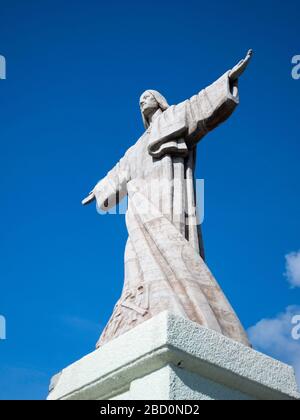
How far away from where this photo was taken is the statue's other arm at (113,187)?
7.04 m

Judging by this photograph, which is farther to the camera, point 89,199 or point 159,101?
point 89,199

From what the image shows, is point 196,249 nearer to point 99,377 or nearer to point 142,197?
point 142,197

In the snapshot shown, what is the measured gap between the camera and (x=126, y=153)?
7324 millimetres

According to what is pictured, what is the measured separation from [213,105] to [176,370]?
12.4 feet

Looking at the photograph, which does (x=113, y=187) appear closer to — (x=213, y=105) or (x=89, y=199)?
(x=89, y=199)


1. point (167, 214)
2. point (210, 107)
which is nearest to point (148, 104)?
point (210, 107)

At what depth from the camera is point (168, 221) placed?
555cm

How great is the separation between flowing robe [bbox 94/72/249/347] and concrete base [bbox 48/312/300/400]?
1.98 ft

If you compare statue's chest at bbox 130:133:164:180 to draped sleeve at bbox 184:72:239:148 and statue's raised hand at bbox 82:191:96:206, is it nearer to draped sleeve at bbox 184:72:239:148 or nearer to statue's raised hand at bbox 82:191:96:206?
draped sleeve at bbox 184:72:239:148

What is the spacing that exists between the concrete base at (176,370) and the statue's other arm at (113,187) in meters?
3.39

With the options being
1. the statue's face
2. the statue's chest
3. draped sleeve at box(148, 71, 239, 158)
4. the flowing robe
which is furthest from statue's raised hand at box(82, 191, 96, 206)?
draped sleeve at box(148, 71, 239, 158)

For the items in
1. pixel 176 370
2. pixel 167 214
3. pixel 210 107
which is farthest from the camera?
pixel 210 107

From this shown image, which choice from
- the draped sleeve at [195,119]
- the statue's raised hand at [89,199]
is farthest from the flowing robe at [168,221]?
the statue's raised hand at [89,199]

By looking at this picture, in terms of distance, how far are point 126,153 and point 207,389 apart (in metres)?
4.45
